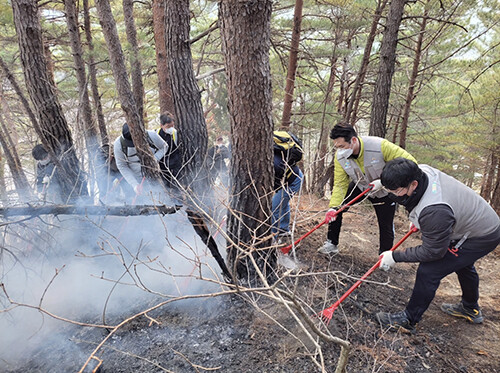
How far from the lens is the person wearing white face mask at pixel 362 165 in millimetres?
3359

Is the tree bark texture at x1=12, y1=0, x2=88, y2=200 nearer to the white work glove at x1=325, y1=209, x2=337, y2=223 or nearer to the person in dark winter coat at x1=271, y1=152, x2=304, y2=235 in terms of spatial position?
the person in dark winter coat at x1=271, y1=152, x2=304, y2=235

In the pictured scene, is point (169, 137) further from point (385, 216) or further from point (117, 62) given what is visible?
point (385, 216)

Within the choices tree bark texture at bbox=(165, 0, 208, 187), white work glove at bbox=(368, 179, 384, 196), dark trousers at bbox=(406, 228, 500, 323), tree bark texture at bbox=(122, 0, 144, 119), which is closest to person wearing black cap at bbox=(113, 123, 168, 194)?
tree bark texture at bbox=(165, 0, 208, 187)

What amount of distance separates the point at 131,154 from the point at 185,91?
1.30m

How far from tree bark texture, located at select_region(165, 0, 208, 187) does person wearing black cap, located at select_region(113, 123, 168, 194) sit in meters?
0.37

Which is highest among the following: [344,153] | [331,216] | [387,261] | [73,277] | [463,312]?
[344,153]

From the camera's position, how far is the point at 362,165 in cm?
352

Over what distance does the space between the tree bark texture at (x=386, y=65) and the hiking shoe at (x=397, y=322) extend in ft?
13.9

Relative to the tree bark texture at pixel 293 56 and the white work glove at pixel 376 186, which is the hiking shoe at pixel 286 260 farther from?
the tree bark texture at pixel 293 56

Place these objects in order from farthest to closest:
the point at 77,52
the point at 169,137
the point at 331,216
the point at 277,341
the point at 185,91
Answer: the point at 77,52 → the point at 169,137 → the point at 185,91 → the point at 331,216 → the point at 277,341

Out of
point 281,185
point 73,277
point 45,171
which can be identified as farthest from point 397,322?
point 45,171

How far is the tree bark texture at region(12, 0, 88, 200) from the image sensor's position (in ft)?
12.3

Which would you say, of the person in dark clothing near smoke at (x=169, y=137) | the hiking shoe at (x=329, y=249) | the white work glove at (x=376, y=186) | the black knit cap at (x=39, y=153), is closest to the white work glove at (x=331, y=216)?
the white work glove at (x=376, y=186)

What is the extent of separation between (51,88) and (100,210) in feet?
8.06
